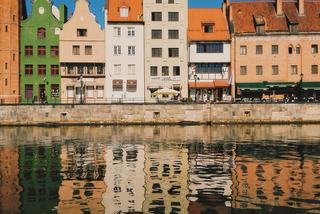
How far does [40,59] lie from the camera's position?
252ft

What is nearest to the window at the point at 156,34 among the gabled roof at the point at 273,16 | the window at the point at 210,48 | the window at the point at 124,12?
the window at the point at 124,12

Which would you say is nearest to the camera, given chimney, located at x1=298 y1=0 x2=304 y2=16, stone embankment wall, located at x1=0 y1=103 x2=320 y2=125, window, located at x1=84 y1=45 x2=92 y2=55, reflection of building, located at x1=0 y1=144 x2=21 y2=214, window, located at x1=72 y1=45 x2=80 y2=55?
reflection of building, located at x1=0 y1=144 x2=21 y2=214

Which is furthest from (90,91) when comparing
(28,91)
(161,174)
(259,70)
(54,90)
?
(161,174)

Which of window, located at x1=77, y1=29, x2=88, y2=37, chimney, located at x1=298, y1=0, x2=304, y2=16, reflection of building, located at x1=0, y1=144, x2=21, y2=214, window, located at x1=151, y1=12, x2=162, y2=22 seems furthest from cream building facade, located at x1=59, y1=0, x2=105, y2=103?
reflection of building, located at x1=0, y1=144, x2=21, y2=214

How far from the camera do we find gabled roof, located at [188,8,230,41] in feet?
254

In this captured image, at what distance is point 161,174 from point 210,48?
172 ft

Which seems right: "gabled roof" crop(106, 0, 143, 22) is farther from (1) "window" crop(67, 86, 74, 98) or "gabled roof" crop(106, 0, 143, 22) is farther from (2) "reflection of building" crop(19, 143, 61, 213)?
(2) "reflection of building" crop(19, 143, 61, 213)

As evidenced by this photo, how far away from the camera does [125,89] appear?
76.8 m

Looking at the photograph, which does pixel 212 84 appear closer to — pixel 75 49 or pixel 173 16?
pixel 173 16

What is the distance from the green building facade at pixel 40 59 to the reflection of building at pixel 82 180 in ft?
128

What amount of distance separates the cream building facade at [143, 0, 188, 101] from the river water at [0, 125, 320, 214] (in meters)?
30.0

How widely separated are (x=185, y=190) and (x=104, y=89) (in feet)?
182

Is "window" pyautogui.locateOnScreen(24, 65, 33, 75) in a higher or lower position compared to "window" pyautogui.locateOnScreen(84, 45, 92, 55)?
lower

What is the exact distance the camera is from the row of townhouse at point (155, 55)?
76.1m
